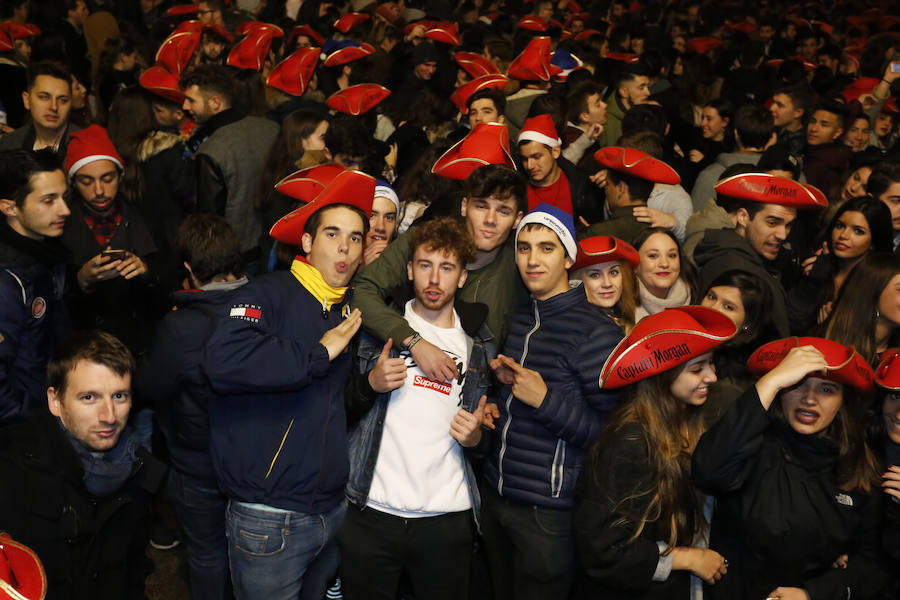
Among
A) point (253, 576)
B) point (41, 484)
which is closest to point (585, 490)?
point (253, 576)

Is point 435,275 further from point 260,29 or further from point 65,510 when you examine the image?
point 260,29

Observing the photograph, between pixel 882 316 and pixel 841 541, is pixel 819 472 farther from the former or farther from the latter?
pixel 882 316

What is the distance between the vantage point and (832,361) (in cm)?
272

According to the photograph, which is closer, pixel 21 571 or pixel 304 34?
pixel 21 571

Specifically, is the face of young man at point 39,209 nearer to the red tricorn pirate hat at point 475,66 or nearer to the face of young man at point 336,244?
the face of young man at point 336,244

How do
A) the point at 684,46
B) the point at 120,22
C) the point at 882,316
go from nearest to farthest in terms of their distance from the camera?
1. the point at 882,316
2. the point at 120,22
3. the point at 684,46

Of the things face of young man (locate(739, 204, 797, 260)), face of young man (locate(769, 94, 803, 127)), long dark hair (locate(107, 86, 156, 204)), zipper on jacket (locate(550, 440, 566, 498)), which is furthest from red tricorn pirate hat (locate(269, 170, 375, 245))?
face of young man (locate(769, 94, 803, 127))

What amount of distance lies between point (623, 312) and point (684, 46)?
970 centimetres

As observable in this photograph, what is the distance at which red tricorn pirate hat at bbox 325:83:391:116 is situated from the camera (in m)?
5.75

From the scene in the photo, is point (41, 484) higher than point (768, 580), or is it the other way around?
point (41, 484)

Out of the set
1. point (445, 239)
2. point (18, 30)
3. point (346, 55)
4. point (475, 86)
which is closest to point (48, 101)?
point (346, 55)

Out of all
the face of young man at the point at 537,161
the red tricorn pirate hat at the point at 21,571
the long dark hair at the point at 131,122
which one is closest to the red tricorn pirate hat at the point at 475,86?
the face of young man at the point at 537,161

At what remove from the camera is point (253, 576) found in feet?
9.41

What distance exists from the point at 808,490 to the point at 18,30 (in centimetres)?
779
